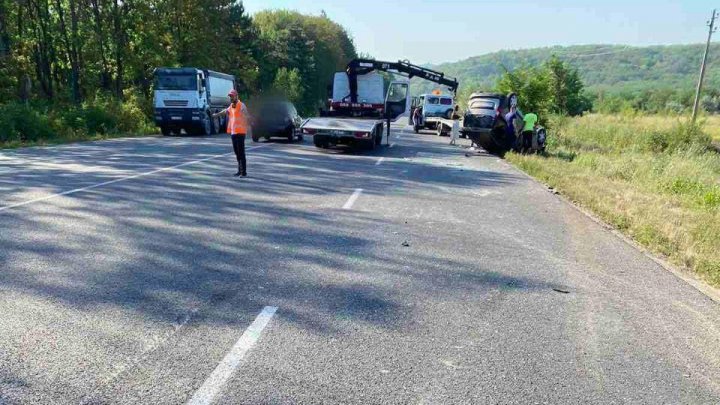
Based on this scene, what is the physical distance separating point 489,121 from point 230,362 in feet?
59.7

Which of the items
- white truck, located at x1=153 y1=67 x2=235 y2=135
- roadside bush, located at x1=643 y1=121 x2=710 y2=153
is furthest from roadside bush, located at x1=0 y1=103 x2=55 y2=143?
roadside bush, located at x1=643 y1=121 x2=710 y2=153

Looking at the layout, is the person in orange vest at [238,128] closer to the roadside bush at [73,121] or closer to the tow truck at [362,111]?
the tow truck at [362,111]

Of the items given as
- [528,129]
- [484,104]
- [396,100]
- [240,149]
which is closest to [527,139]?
[528,129]

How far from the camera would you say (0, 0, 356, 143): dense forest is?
89.2ft

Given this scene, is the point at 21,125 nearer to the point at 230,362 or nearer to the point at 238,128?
the point at 238,128

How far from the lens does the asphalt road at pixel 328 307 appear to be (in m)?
3.32

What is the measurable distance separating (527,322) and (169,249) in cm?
388

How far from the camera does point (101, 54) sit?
34750 mm

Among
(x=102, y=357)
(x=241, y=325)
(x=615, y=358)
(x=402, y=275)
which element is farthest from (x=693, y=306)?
(x=102, y=357)

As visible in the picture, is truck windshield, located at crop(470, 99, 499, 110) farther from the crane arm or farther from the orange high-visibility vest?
the orange high-visibility vest

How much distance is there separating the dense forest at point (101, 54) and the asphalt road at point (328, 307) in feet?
52.2

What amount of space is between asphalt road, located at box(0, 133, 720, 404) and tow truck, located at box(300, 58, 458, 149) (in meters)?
8.88

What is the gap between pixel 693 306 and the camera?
16.9 ft

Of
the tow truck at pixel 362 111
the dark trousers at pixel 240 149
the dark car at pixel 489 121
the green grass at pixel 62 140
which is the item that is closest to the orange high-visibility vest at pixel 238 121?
the dark trousers at pixel 240 149
